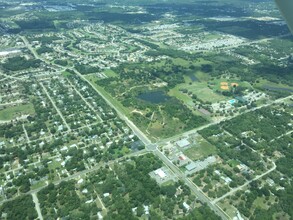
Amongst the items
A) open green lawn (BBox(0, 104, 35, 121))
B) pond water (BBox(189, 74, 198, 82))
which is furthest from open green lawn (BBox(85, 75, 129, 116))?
pond water (BBox(189, 74, 198, 82))

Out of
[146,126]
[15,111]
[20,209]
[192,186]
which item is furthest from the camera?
[15,111]

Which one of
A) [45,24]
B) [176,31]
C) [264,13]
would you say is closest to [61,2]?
[45,24]

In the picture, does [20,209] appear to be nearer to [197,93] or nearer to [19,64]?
[197,93]

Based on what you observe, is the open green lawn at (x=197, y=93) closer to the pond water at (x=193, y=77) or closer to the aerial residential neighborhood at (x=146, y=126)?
the aerial residential neighborhood at (x=146, y=126)

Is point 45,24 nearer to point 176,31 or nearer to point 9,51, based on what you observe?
point 9,51

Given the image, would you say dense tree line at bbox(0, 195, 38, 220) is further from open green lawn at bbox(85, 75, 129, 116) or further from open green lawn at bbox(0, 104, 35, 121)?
open green lawn at bbox(85, 75, 129, 116)

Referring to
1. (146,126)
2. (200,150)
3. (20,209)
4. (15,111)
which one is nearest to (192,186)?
(200,150)

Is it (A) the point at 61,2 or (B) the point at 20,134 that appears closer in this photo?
(B) the point at 20,134
